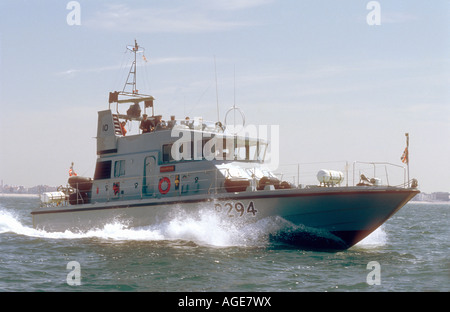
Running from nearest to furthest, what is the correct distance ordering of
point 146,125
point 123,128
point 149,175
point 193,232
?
1. point 193,232
2. point 149,175
3. point 146,125
4. point 123,128

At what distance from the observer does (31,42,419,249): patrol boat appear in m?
13.5

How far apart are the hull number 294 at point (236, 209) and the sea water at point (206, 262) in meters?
0.33

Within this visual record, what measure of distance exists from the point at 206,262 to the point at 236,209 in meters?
2.77

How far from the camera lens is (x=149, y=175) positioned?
17062mm

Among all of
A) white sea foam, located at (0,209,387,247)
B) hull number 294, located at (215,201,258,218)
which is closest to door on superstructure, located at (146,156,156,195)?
white sea foam, located at (0,209,387,247)

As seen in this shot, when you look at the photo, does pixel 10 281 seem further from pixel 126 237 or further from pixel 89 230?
pixel 89 230

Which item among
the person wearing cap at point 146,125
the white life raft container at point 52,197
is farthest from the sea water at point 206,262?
the person wearing cap at point 146,125

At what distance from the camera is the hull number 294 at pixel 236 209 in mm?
14078

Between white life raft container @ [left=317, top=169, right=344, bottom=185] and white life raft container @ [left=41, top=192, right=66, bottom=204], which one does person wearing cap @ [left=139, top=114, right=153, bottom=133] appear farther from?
white life raft container @ [left=317, top=169, right=344, bottom=185]

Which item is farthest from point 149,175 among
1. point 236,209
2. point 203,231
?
point 236,209

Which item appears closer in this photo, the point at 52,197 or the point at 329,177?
the point at 329,177

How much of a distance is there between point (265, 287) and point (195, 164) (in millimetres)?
7100

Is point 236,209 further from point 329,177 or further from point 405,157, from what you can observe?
point 405,157

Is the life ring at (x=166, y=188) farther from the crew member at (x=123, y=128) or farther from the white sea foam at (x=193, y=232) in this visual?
the crew member at (x=123, y=128)
